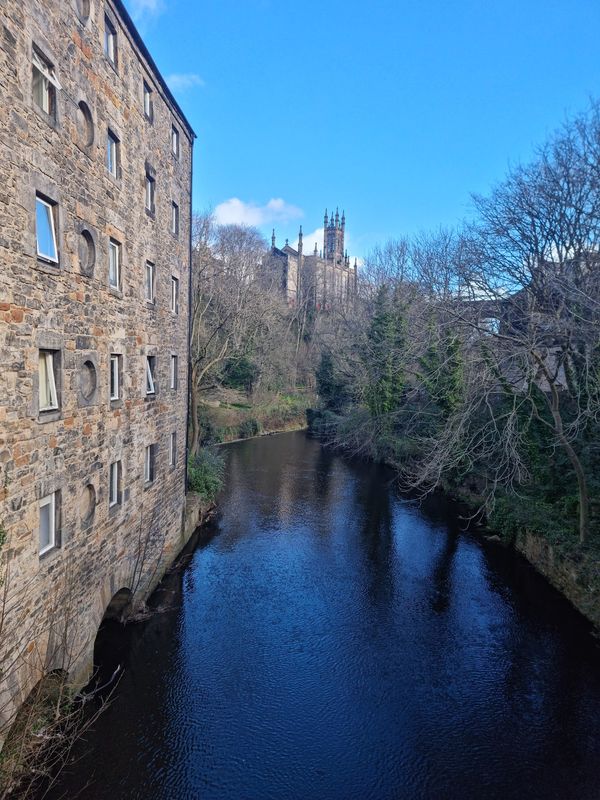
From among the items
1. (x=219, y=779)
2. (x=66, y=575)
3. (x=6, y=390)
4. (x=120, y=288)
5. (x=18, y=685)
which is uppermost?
(x=120, y=288)

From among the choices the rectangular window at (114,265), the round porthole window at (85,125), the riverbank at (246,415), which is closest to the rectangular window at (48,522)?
the rectangular window at (114,265)

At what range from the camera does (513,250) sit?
15.5m

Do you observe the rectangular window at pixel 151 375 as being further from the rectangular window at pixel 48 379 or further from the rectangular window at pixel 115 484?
the rectangular window at pixel 48 379

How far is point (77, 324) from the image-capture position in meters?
7.27

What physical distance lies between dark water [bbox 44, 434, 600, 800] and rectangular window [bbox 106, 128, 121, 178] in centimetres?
900

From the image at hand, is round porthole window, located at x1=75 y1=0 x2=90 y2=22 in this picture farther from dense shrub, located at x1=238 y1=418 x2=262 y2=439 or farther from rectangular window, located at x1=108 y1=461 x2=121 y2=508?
dense shrub, located at x1=238 y1=418 x2=262 y2=439

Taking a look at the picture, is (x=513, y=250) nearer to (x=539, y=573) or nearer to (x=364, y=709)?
(x=539, y=573)

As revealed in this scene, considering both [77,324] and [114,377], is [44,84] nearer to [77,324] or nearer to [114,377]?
[77,324]

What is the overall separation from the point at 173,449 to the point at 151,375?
9.31ft

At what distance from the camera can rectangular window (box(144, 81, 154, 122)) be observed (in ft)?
34.4

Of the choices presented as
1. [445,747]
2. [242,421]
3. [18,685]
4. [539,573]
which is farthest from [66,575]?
[242,421]

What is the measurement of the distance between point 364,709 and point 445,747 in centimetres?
141

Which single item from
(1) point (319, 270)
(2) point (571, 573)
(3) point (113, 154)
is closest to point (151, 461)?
(3) point (113, 154)

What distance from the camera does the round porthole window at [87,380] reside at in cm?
768
